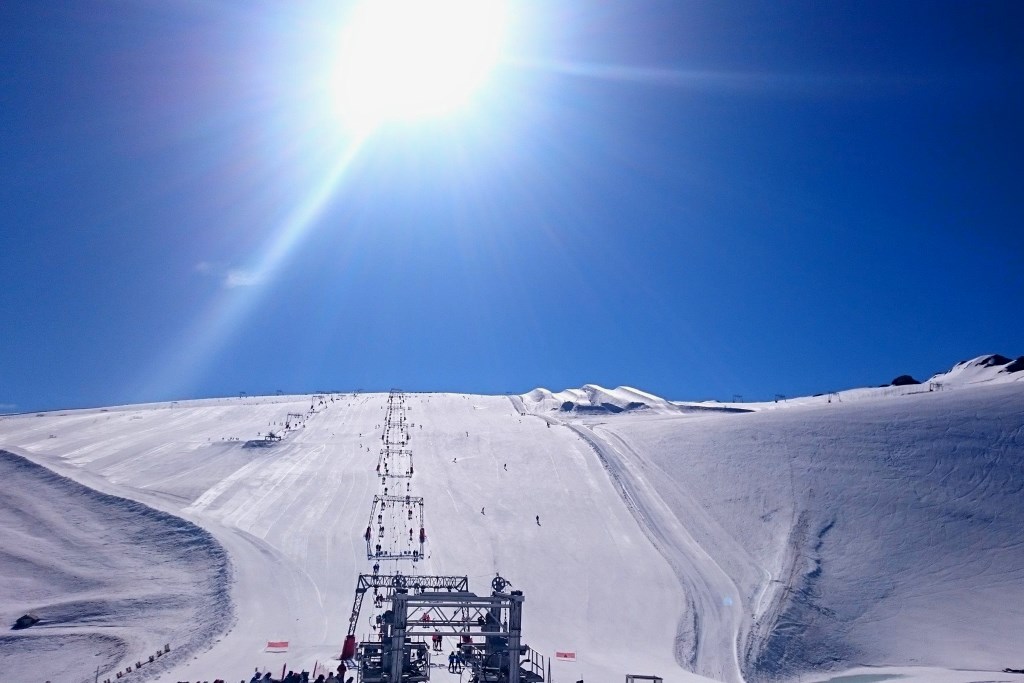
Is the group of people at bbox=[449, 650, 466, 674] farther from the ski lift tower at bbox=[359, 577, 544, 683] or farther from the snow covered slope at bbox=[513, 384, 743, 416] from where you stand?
the snow covered slope at bbox=[513, 384, 743, 416]

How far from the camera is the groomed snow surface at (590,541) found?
34281 millimetres

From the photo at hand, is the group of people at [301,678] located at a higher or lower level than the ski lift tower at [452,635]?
lower

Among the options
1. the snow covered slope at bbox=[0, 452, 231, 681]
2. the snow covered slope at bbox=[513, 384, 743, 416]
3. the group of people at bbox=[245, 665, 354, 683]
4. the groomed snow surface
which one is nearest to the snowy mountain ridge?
the snow covered slope at bbox=[513, 384, 743, 416]

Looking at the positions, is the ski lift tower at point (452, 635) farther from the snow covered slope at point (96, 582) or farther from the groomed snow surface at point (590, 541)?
the snow covered slope at point (96, 582)

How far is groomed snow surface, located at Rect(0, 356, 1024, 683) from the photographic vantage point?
34281 mm

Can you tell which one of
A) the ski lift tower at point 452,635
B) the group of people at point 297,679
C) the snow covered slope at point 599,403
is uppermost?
the snow covered slope at point 599,403

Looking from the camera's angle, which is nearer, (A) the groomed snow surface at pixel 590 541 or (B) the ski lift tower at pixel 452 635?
(B) the ski lift tower at pixel 452 635

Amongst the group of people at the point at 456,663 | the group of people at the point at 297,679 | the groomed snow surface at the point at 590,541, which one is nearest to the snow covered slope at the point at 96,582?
the groomed snow surface at the point at 590,541

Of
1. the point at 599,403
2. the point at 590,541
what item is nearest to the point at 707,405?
the point at 599,403

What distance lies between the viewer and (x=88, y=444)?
67.6 m

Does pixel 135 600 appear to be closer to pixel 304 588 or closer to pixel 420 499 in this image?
pixel 304 588

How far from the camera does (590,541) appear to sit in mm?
47438

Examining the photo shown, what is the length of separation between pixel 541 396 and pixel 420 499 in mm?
60357

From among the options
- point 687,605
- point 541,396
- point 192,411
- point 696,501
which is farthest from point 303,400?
point 687,605
